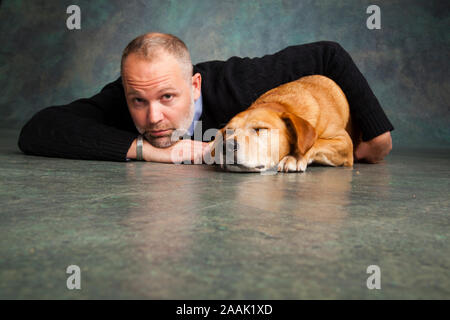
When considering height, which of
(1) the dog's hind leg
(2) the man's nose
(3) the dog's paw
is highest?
(2) the man's nose

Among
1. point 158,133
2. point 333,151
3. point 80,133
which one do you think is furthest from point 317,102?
point 80,133

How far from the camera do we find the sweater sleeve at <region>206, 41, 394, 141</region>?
3408 millimetres

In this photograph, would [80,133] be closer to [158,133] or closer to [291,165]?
[158,133]

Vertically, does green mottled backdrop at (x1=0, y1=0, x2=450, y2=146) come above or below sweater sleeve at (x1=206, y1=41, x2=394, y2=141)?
above

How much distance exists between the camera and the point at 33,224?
1.33 m

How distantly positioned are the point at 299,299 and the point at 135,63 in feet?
8.16

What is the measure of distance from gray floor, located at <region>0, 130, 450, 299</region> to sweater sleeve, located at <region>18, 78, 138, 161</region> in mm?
880

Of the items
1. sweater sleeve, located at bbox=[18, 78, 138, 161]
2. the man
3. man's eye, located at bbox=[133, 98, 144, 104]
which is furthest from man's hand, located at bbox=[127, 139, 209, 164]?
man's eye, located at bbox=[133, 98, 144, 104]

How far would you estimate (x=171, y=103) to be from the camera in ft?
10.5

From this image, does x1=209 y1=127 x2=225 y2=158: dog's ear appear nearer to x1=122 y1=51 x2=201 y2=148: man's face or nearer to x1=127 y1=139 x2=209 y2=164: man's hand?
x1=127 y1=139 x2=209 y2=164: man's hand

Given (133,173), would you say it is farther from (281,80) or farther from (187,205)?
(281,80)

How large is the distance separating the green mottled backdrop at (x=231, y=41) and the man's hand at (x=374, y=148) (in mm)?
2706

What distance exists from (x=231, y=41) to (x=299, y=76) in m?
3.32

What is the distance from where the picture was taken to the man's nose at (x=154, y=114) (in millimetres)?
3117
